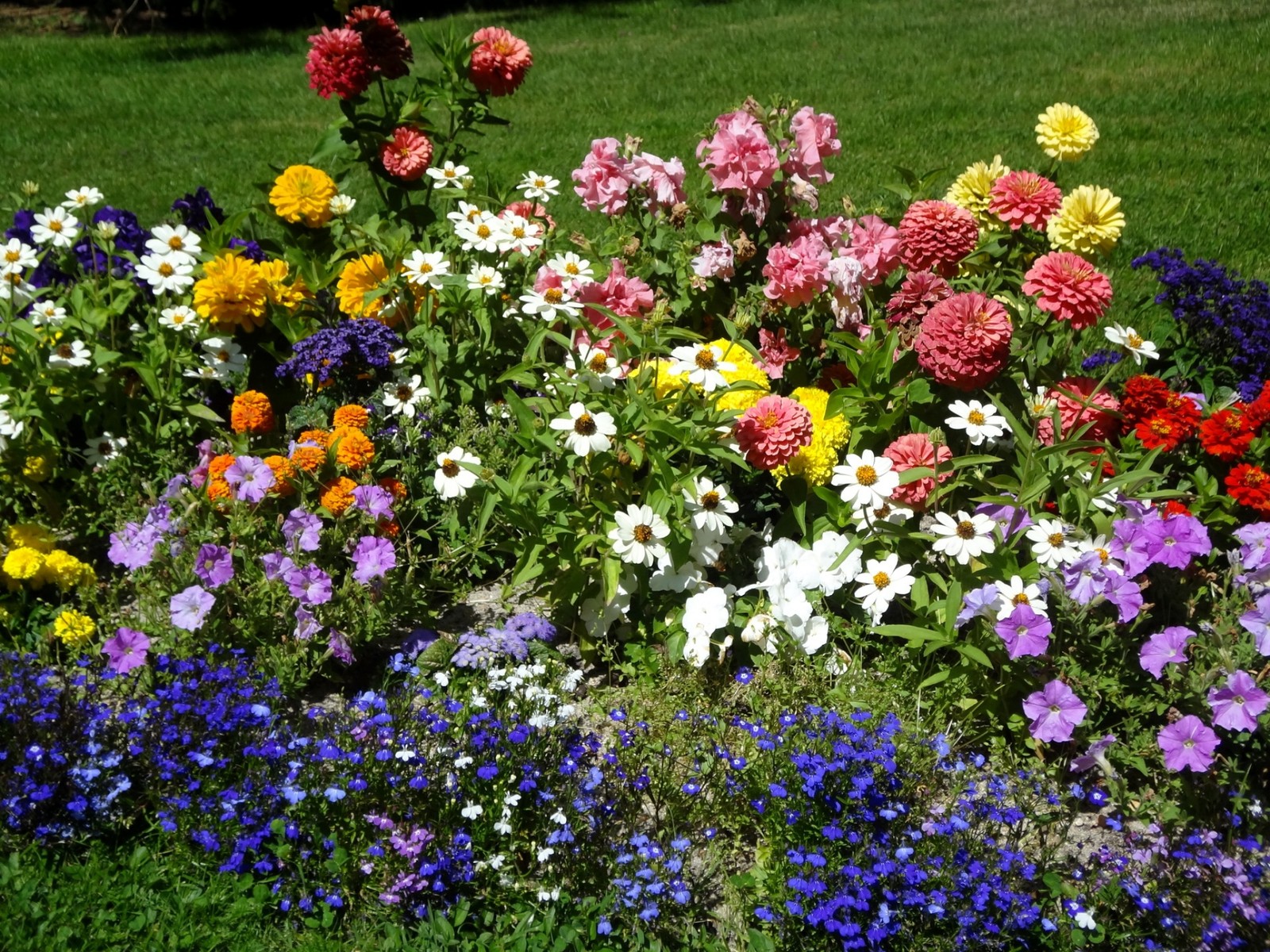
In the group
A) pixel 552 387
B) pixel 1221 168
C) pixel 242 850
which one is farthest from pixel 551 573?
pixel 1221 168

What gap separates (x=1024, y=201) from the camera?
321 cm

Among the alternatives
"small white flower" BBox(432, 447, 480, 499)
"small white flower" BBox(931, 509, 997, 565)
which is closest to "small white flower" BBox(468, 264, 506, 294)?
"small white flower" BBox(432, 447, 480, 499)

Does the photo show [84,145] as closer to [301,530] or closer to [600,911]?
[301,530]

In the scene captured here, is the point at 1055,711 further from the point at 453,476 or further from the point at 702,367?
the point at 453,476

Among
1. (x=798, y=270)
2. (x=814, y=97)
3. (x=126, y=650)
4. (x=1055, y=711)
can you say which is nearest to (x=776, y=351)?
(x=798, y=270)

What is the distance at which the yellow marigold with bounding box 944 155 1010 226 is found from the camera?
3342 millimetres

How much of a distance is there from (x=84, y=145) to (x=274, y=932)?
7.24 meters

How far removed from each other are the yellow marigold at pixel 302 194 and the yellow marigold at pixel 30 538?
4.01ft

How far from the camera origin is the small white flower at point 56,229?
3.38 meters

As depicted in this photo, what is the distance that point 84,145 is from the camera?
315 inches

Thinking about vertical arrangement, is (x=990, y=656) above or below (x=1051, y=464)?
below

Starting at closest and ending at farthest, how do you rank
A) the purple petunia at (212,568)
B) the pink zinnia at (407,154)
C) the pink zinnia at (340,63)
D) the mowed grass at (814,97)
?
1. the purple petunia at (212,568)
2. the pink zinnia at (340,63)
3. the pink zinnia at (407,154)
4. the mowed grass at (814,97)

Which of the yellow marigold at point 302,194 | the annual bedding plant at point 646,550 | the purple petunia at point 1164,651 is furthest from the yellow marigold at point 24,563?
the purple petunia at point 1164,651

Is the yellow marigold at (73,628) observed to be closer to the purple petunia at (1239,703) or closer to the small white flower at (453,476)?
the small white flower at (453,476)
